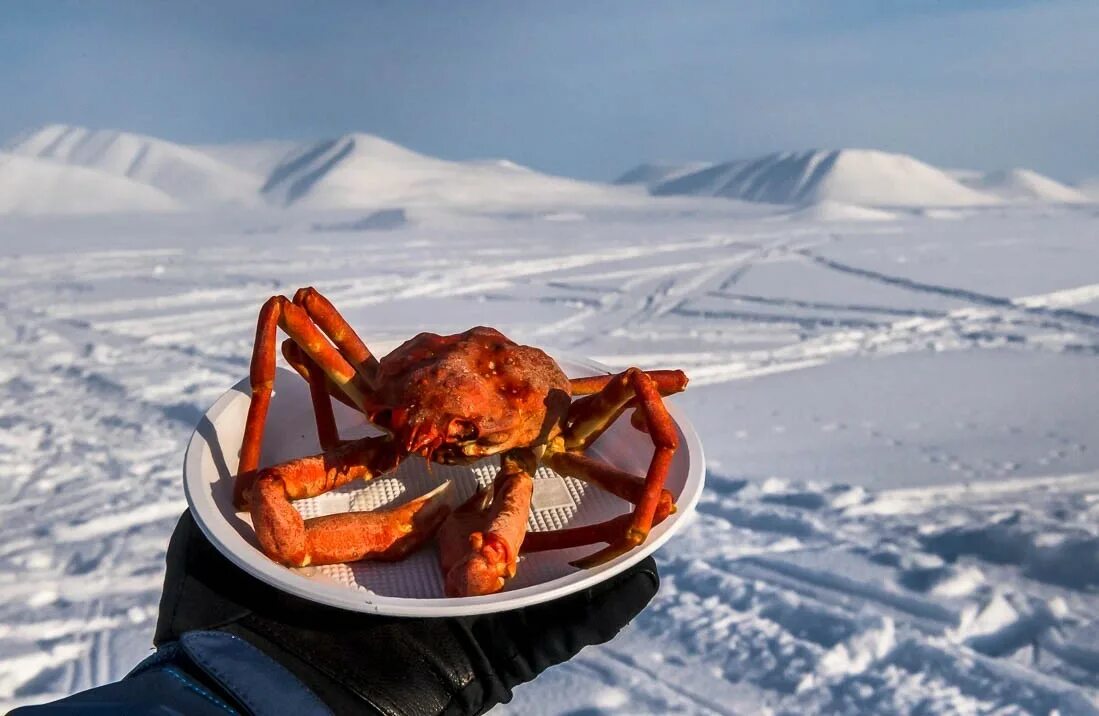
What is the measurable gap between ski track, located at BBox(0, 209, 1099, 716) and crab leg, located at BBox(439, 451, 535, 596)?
41.9 inches

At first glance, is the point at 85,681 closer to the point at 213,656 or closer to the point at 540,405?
the point at 213,656

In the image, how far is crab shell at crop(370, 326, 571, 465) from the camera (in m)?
2.45

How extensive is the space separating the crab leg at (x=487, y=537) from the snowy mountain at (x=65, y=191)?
1232 inches

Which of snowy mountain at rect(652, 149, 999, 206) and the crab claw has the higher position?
snowy mountain at rect(652, 149, 999, 206)

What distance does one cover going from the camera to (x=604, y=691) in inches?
128

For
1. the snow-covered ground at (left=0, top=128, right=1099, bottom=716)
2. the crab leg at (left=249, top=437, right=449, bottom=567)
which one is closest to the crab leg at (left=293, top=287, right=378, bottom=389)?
the crab leg at (left=249, top=437, right=449, bottom=567)

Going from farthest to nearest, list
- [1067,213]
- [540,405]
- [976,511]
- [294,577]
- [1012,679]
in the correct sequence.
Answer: [1067,213]
[976,511]
[1012,679]
[540,405]
[294,577]

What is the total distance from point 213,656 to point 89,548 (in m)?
2.89

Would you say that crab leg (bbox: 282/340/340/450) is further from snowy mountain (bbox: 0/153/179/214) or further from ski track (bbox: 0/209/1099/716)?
snowy mountain (bbox: 0/153/179/214)

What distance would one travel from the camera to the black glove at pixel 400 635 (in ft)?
6.70

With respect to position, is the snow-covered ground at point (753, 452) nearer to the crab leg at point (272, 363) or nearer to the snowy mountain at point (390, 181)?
the crab leg at point (272, 363)

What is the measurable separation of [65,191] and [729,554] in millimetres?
36813

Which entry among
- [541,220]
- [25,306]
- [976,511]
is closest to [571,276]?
[25,306]

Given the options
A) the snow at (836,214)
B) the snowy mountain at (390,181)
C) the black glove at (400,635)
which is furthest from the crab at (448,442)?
the snowy mountain at (390,181)
